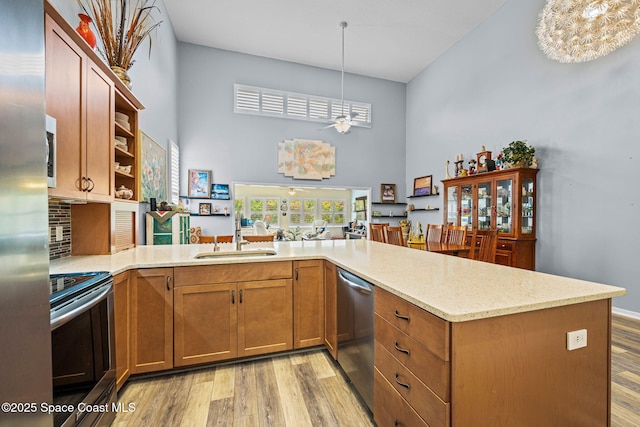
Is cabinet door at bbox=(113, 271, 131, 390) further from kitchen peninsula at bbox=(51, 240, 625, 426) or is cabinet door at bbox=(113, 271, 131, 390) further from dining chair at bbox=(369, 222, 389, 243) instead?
dining chair at bbox=(369, 222, 389, 243)

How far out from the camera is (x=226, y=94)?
5.80 metres

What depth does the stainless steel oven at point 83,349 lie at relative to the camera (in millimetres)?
1074

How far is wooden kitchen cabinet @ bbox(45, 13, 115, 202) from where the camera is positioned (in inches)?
57.2

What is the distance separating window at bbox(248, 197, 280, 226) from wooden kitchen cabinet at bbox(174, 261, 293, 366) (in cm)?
816

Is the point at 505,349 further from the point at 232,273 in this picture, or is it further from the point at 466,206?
the point at 466,206

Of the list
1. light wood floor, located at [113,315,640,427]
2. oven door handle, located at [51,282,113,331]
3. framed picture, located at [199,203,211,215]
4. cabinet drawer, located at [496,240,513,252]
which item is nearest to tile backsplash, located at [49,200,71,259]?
oven door handle, located at [51,282,113,331]

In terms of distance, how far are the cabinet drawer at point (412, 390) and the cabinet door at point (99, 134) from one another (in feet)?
6.47

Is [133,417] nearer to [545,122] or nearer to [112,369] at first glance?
[112,369]

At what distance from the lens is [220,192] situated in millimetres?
5754

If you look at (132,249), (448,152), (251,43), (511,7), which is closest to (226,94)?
(251,43)

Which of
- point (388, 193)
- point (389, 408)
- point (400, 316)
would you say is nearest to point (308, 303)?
point (389, 408)

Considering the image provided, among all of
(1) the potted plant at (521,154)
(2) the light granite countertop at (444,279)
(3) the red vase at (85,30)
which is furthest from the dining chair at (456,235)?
(3) the red vase at (85,30)

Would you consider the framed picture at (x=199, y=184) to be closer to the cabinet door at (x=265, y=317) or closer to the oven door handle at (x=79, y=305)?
the cabinet door at (x=265, y=317)

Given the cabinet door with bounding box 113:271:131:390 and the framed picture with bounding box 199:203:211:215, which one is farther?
the framed picture with bounding box 199:203:211:215
